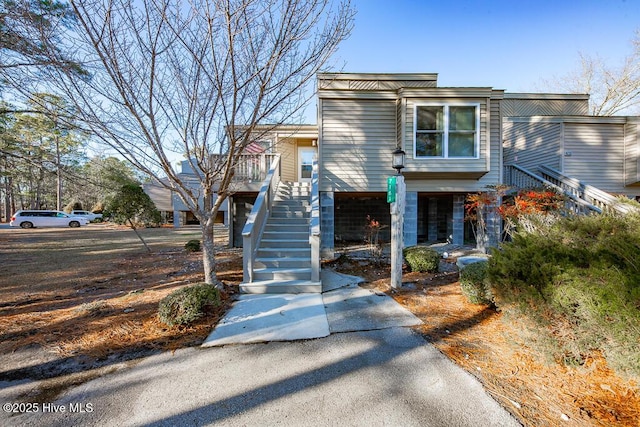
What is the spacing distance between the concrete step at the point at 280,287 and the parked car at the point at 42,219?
25991 mm

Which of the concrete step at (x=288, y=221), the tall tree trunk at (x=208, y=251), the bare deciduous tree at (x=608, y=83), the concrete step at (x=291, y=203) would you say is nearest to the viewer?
the tall tree trunk at (x=208, y=251)

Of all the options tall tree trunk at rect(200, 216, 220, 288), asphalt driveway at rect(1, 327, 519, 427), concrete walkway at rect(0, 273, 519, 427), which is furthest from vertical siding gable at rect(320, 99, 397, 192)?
asphalt driveway at rect(1, 327, 519, 427)

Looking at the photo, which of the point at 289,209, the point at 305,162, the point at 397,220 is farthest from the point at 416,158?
the point at 305,162

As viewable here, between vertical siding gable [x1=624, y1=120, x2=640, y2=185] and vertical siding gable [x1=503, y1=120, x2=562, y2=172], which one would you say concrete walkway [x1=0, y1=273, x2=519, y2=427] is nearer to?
vertical siding gable [x1=503, y1=120, x2=562, y2=172]

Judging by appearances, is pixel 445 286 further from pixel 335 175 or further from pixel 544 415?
pixel 335 175

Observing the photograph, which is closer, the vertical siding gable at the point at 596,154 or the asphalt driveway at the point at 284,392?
the asphalt driveway at the point at 284,392

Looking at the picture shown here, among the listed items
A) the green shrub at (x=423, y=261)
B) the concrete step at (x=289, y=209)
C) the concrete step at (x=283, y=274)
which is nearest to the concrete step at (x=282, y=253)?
the concrete step at (x=283, y=274)

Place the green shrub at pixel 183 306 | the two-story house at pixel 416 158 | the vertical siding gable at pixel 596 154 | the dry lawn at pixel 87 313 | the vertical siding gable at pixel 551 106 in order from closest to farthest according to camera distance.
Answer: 1. the dry lawn at pixel 87 313
2. the green shrub at pixel 183 306
3. the two-story house at pixel 416 158
4. the vertical siding gable at pixel 596 154
5. the vertical siding gable at pixel 551 106

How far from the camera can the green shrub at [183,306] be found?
3.34 metres

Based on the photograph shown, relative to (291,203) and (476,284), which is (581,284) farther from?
(291,203)

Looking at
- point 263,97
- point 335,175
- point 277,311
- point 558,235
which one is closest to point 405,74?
point 335,175

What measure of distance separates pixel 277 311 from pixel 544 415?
306cm

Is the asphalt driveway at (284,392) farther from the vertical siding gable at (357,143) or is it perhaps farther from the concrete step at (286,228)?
the vertical siding gable at (357,143)

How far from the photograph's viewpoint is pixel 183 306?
3.37m
